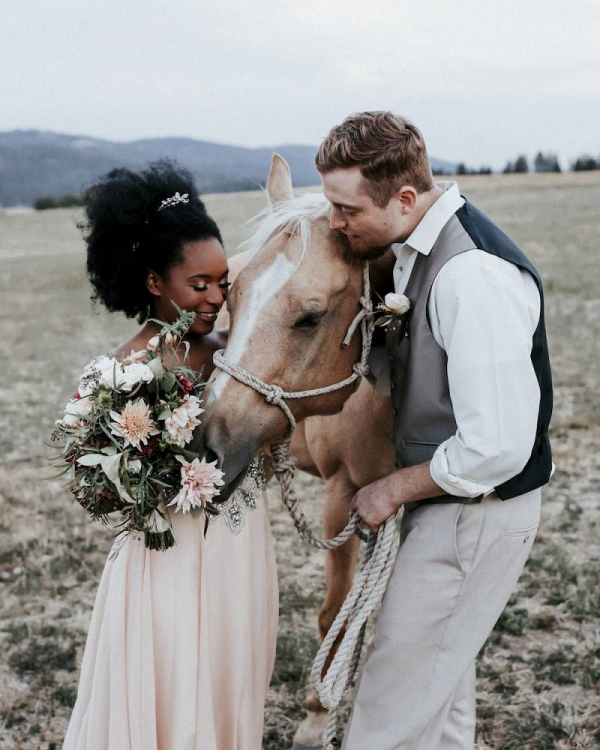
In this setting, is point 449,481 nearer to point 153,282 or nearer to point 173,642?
point 173,642

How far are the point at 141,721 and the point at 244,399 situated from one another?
1.10 m

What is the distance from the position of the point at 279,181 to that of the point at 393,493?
1.21m

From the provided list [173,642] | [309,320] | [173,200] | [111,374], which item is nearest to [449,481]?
[309,320]

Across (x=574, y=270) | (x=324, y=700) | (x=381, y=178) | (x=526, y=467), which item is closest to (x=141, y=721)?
(x=324, y=700)

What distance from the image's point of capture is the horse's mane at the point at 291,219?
2.33 metres

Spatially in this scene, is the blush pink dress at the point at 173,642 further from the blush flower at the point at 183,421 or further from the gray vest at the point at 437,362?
the gray vest at the point at 437,362

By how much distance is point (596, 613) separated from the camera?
13.9 ft

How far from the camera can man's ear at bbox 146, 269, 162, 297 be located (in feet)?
8.68

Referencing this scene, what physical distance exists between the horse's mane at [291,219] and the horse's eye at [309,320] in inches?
7.3

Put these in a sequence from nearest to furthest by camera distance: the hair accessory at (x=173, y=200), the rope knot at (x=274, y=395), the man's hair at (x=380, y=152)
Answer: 1. the man's hair at (x=380, y=152)
2. the rope knot at (x=274, y=395)
3. the hair accessory at (x=173, y=200)

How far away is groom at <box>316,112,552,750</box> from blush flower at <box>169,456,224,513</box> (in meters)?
0.53

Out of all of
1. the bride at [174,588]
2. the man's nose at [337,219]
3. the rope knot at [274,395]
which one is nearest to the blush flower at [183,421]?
the rope knot at [274,395]

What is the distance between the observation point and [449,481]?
6.82ft

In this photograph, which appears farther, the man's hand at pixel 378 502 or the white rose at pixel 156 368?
the man's hand at pixel 378 502
